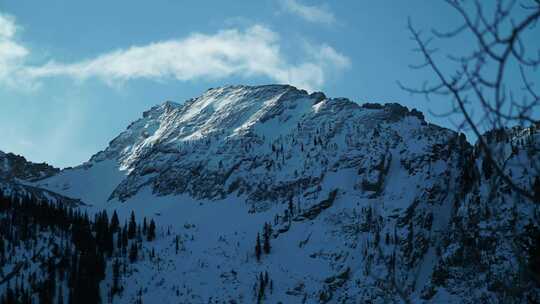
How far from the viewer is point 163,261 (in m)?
101

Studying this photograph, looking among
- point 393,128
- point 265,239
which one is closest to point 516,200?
point 265,239

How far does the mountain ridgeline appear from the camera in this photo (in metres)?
78.9

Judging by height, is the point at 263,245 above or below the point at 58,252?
above

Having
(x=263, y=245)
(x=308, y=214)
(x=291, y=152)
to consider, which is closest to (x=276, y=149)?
(x=291, y=152)

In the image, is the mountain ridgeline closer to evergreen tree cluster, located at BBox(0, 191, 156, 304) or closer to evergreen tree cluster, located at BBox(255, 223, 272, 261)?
evergreen tree cluster, located at BBox(255, 223, 272, 261)

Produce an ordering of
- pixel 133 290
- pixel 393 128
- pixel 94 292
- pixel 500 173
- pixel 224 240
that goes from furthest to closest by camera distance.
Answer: pixel 393 128 < pixel 224 240 < pixel 133 290 < pixel 94 292 < pixel 500 173

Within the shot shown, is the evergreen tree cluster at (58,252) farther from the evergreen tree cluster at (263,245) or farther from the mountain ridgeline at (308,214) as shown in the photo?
the evergreen tree cluster at (263,245)

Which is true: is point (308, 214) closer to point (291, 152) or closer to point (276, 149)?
point (291, 152)

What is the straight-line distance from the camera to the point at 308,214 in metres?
123

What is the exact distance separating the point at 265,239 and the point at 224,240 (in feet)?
39.7

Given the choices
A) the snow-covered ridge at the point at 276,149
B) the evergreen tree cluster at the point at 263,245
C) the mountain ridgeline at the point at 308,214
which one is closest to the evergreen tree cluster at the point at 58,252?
the mountain ridgeline at the point at 308,214

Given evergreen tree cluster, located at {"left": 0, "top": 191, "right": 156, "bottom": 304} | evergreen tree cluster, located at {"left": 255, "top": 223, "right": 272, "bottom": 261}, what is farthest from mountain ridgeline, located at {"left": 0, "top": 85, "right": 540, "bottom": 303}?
evergreen tree cluster, located at {"left": 0, "top": 191, "right": 156, "bottom": 304}

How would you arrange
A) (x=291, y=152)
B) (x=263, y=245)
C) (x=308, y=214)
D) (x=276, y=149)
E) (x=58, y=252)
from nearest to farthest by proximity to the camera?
(x=58, y=252)
(x=263, y=245)
(x=308, y=214)
(x=291, y=152)
(x=276, y=149)

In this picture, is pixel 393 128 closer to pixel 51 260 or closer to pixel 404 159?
pixel 404 159
